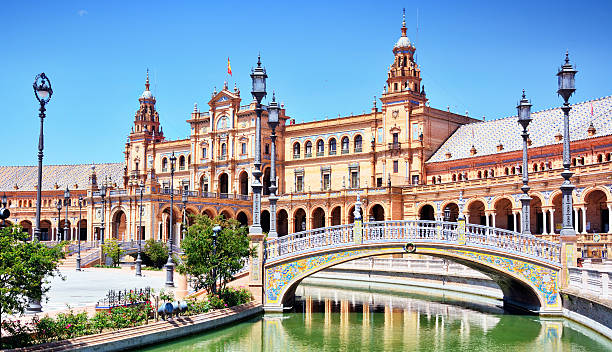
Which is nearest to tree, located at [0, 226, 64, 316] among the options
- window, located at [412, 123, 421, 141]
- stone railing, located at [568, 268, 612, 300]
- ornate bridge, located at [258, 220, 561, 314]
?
ornate bridge, located at [258, 220, 561, 314]

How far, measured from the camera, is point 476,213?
57250mm

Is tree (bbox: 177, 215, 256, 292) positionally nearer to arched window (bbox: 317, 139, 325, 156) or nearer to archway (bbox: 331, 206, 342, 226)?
archway (bbox: 331, 206, 342, 226)

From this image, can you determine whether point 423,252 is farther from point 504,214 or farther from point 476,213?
point 476,213

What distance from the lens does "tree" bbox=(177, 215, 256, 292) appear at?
2383cm

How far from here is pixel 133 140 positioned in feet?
293

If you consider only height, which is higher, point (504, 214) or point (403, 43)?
point (403, 43)

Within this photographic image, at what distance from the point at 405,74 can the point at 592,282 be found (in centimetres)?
4631

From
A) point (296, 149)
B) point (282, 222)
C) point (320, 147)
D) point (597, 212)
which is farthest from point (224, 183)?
point (597, 212)

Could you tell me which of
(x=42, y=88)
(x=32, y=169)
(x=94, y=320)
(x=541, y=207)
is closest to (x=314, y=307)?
(x=94, y=320)

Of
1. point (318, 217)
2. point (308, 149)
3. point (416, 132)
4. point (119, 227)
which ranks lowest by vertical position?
point (119, 227)

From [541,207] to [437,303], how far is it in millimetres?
21210

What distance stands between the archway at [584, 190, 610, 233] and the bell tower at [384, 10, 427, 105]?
2248 cm

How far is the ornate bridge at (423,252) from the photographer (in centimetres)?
2473

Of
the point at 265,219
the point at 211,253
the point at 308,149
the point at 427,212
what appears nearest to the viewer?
the point at 211,253
